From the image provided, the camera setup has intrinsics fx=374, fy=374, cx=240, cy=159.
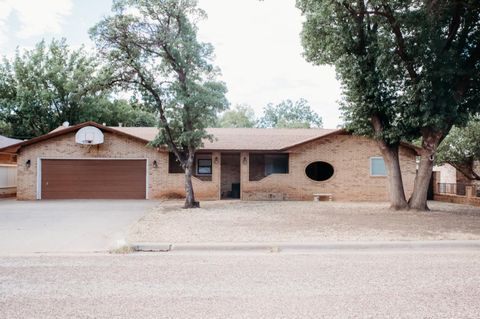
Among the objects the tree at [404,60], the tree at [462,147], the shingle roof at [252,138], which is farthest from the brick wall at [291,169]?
the tree at [404,60]

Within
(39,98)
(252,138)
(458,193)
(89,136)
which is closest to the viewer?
(458,193)

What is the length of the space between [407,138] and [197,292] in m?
12.2

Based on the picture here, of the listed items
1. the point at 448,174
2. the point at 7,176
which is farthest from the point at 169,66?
the point at 448,174

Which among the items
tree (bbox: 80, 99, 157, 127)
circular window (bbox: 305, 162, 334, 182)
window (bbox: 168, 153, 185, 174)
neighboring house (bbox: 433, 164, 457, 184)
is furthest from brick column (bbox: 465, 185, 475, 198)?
tree (bbox: 80, 99, 157, 127)

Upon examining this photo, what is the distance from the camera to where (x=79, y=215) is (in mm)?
13109

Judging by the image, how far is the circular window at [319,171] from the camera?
22.8 m

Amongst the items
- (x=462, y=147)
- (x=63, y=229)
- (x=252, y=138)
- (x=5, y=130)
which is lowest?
(x=63, y=229)

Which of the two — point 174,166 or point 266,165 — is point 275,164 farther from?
point 174,166

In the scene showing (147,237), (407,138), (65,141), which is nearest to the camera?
(147,237)

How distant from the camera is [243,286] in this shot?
5129 mm

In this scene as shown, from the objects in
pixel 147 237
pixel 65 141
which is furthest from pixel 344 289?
pixel 65 141

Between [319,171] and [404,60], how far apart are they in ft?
34.6

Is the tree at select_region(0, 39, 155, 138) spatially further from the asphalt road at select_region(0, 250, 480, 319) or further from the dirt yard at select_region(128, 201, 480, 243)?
the asphalt road at select_region(0, 250, 480, 319)

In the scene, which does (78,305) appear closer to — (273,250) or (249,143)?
(273,250)
